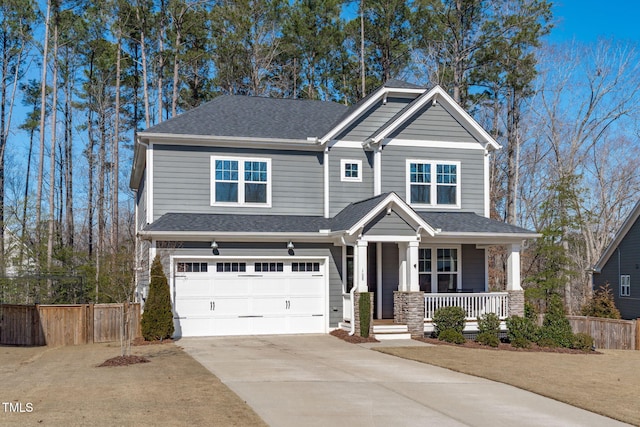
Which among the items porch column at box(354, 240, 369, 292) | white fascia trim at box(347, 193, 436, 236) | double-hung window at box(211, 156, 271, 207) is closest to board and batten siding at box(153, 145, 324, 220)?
double-hung window at box(211, 156, 271, 207)

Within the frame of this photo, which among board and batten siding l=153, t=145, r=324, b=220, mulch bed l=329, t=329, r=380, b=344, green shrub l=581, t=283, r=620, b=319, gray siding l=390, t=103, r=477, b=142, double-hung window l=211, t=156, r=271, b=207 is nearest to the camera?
mulch bed l=329, t=329, r=380, b=344

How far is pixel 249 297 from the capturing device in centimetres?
2116

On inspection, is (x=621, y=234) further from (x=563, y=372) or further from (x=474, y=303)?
(x=563, y=372)

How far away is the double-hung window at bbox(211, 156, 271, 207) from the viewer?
2197 cm

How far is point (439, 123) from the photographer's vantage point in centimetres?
2338

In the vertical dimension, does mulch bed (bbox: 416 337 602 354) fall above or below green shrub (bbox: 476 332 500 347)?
below

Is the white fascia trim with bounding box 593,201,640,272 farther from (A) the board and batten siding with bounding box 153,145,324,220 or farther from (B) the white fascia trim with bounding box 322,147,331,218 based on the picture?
(A) the board and batten siding with bounding box 153,145,324,220

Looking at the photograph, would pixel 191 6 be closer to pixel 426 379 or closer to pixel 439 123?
pixel 439 123

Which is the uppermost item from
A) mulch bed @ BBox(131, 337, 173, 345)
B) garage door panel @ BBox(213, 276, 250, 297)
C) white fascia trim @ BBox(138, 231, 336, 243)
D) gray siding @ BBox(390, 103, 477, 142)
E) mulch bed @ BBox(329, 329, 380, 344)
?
gray siding @ BBox(390, 103, 477, 142)

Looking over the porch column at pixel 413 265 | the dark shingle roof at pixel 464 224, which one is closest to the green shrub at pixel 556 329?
the dark shingle roof at pixel 464 224

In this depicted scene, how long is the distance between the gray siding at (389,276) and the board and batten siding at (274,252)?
1544 mm

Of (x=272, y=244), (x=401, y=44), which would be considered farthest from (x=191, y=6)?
(x=272, y=244)

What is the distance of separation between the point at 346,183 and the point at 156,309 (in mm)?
7515

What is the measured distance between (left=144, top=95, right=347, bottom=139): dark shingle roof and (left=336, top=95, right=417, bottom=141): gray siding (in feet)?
3.27
